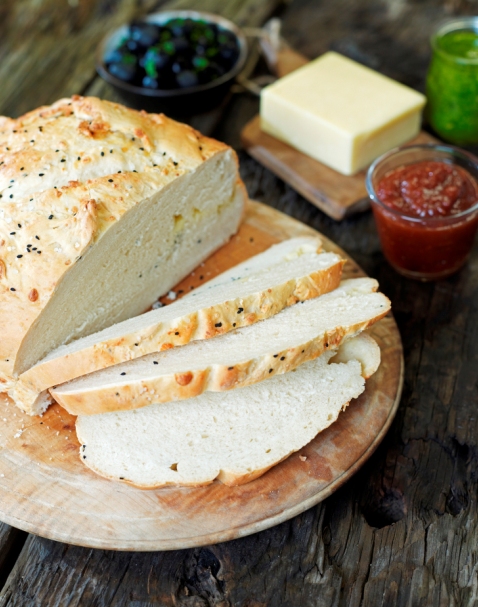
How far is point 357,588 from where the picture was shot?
255 cm

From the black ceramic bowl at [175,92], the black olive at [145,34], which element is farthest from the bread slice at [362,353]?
the black olive at [145,34]

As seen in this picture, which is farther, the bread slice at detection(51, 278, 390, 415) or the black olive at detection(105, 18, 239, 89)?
the black olive at detection(105, 18, 239, 89)

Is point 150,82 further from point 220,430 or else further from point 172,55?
point 220,430

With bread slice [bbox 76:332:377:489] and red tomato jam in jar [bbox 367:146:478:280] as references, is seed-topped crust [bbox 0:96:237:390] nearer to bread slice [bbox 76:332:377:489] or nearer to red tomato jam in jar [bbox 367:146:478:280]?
bread slice [bbox 76:332:377:489]

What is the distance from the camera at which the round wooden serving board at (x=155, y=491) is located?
2.54 meters

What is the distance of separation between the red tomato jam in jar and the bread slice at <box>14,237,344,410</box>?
521 millimetres

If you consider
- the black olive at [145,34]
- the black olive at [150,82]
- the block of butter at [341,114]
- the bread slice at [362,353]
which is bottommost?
the bread slice at [362,353]

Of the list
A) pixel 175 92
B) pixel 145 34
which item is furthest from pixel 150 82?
pixel 145 34

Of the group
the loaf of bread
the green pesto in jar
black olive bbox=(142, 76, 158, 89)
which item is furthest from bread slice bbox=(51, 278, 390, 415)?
black olive bbox=(142, 76, 158, 89)

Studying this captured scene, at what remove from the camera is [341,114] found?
4.15m

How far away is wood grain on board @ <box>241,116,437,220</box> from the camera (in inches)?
160

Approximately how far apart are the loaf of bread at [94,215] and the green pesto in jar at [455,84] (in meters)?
1.72

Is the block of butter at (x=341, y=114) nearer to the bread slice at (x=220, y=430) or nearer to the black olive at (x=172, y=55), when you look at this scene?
the black olive at (x=172, y=55)

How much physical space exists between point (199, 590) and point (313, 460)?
2.29 ft
